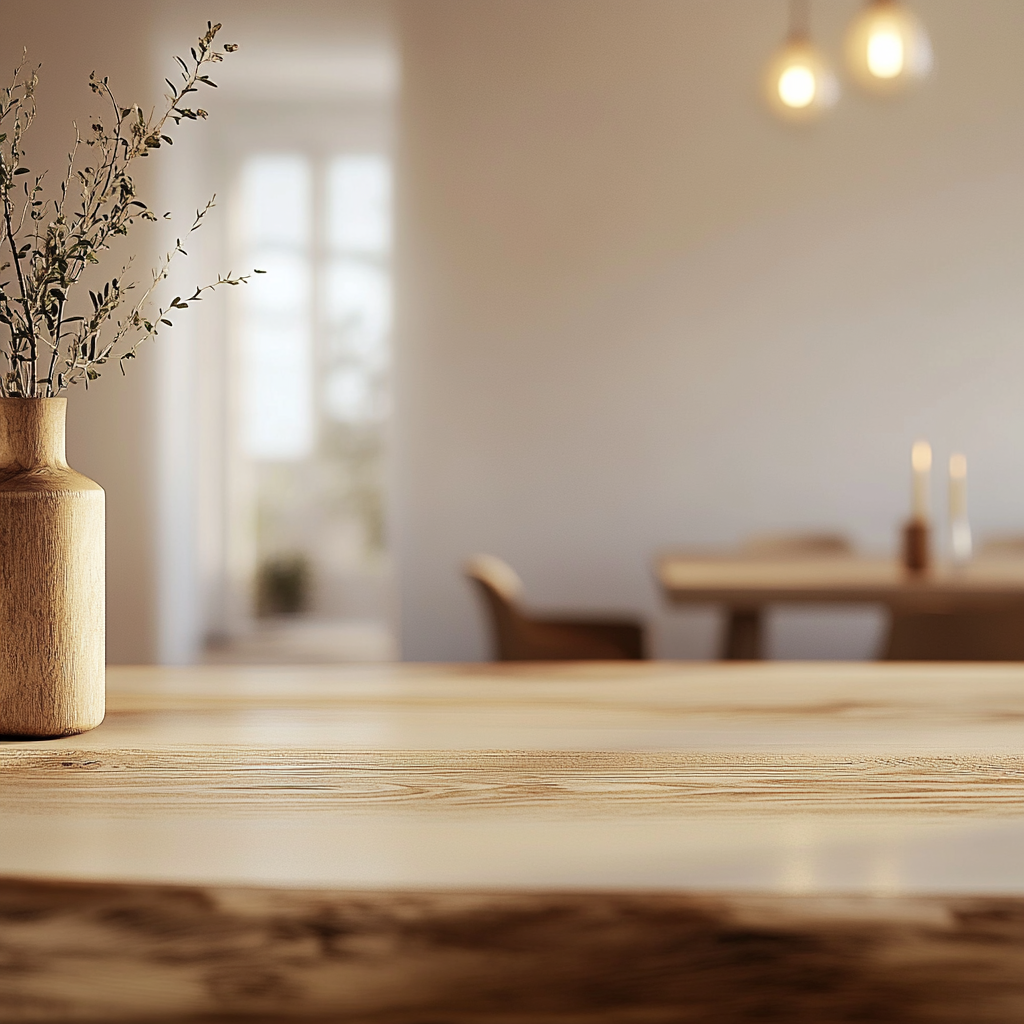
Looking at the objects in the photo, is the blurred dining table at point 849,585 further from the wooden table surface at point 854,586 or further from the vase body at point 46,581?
the vase body at point 46,581

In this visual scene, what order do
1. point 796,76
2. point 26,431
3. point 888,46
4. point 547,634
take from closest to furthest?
point 26,431 < point 888,46 < point 547,634 < point 796,76

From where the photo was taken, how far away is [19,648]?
2.61ft

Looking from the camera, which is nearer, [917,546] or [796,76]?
[917,546]

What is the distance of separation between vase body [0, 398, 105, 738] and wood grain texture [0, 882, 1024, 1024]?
318 millimetres

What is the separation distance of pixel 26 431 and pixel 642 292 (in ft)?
13.1

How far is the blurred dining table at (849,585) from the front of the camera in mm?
2553

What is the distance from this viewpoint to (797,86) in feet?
10.4

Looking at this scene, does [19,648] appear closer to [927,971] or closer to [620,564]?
[927,971]

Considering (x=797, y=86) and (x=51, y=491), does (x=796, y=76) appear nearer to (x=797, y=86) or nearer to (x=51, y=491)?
(x=797, y=86)

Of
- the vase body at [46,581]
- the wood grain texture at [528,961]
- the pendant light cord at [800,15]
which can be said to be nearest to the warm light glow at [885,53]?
the pendant light cord at [800,15]

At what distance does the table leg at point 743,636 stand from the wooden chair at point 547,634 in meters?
0.43

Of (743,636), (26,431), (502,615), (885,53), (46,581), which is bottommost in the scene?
(743,636)

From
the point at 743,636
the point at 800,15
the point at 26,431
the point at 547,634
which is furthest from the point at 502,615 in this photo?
the point at 800,15

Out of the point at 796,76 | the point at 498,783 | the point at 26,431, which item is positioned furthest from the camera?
the point at 796,76
